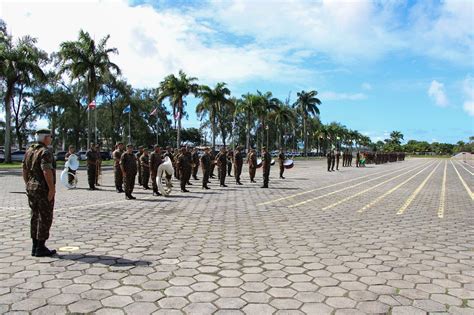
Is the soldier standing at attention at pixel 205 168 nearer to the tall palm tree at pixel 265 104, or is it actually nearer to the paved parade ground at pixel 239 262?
the paved parade ground at pixel 239 262

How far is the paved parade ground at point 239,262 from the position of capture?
392 cm

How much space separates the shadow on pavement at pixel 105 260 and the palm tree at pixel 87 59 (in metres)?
30.9

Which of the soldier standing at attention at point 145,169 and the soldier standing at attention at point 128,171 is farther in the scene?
the soldier standing at attention at point 145,169

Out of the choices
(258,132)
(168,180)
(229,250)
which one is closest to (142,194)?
(168,180)

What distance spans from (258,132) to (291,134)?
1422cm

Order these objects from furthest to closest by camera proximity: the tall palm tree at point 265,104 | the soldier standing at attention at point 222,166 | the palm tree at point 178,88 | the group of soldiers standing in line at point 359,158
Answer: the tall palm tree at point 265,104, the palm tree at point 178,88, the group of soldiers standing in line at point 359,158, the soldier standing at attention at point 222,166

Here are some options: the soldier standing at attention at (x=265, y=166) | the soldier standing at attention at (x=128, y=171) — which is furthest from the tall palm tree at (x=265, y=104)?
the soldier standing at attention at (x=128, y=171)

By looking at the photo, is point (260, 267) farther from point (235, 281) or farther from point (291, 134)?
point (291, 134)

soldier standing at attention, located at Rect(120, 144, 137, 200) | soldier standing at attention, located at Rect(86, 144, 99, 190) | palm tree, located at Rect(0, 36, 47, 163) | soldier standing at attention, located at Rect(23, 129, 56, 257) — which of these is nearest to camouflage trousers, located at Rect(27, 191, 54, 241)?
soldier standing at attention, located at Rect(23, 129, 56, 257)

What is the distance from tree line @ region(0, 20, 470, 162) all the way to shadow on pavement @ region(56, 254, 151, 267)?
30199 millimetres

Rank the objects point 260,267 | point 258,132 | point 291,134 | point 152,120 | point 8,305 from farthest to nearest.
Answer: point 291,134
point 258,132
point 152,120
point 260,267
point 8,305

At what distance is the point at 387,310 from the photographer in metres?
3.79

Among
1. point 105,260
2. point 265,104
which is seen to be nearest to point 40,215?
point 105,260

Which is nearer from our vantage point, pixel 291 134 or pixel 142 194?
pixel 142 194
